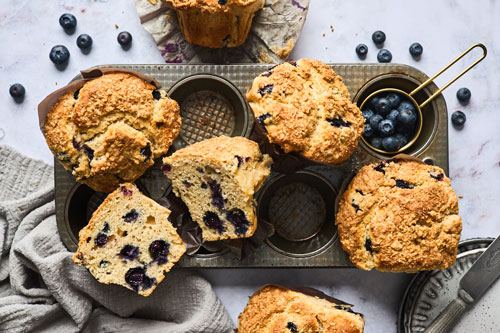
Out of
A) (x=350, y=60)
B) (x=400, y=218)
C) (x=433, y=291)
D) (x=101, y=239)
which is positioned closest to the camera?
(x=400, y=218)

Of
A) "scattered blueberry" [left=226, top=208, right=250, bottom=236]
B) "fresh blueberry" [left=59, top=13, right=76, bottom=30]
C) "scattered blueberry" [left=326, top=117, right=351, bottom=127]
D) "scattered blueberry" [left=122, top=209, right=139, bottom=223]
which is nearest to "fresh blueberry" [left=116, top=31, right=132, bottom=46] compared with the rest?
"fresh blueberry" [left=59, top=13, right=76, bottom=30]

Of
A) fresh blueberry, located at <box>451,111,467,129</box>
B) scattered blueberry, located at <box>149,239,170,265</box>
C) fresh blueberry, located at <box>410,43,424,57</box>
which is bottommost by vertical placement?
scattered blueberry, located at <box>149,239,170,265</box>

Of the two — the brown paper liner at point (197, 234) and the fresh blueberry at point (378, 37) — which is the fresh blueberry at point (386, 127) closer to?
the fresh blueberry at point (378, 37)

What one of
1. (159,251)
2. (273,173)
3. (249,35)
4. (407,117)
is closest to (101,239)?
(159,251)

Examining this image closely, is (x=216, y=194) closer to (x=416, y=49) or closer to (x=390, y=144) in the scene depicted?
(x=390, y=144)

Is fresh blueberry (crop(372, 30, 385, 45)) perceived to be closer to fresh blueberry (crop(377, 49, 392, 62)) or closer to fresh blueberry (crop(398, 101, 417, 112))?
fresh blueberry (crop(377, 49, 392, 62))

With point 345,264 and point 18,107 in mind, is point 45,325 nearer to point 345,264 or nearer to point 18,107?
point 18,107

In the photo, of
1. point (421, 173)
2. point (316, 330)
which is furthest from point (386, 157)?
point (316, 330)
